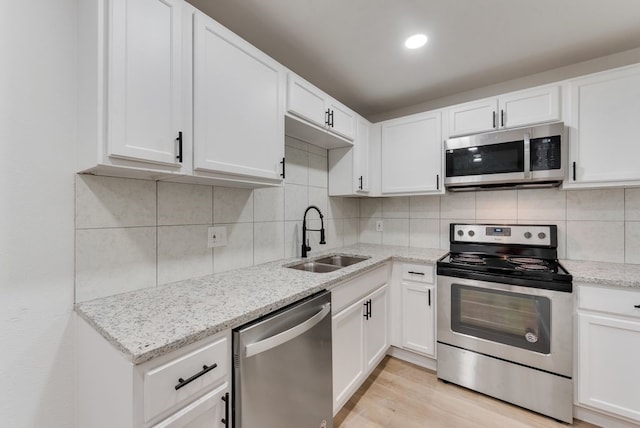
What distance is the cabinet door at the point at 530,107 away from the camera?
186 centimetres

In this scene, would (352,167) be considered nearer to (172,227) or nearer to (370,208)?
(370,208)

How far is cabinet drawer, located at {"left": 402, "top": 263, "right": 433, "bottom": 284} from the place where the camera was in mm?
2139

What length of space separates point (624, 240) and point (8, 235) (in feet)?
11.2

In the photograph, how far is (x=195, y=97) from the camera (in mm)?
1168

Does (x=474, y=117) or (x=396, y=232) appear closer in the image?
(x=474, y=117)

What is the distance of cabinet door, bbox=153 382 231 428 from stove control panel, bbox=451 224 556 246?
2207 mm

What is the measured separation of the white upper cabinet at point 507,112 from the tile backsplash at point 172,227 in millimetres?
1311

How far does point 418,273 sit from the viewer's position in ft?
7.17

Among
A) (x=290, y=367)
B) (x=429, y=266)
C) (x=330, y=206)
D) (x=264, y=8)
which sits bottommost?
(x=290, y=367)

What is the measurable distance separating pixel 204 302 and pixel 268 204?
3.11ft

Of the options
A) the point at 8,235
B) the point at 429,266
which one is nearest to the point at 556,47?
the point at 429,266

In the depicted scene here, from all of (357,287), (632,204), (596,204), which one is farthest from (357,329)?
(632,204)

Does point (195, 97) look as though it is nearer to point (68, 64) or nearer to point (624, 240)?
point (68, 64)

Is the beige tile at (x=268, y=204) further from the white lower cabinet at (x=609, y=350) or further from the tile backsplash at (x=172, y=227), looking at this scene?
the white lower cabinet at (x=609, y=350)
